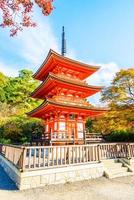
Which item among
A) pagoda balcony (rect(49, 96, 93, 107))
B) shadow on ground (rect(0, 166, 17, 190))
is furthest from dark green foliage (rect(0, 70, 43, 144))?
shadow on ground (rect(0, 166, 17, 190))

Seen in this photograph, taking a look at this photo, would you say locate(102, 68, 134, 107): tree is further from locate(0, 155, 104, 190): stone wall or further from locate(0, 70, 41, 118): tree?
locate(0, 70, 41, 118): tree

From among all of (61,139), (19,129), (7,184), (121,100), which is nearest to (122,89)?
(121,100)

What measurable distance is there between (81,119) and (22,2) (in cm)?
1672

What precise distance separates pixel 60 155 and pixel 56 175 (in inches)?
43.6

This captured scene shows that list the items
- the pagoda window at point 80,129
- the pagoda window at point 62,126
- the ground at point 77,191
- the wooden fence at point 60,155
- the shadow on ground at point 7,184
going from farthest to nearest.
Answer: the pagoda window at point 80,129 < the pagoda window at point 62,126 < the wooden fence at point 60,155 < the shadow on ground at point 7,184 < the ground at point 77,191

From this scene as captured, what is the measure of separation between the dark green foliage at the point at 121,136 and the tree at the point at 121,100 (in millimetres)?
3411

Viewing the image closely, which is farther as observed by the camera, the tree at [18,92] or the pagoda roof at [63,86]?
the tree at [18,92]

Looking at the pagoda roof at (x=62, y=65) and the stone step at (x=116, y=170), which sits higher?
the pagoda roof at (x=62, y=65)

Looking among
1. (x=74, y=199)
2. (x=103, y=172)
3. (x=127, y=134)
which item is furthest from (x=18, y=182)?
(x=127, y=134)

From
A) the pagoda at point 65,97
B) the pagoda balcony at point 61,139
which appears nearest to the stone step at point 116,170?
the pagoda balcony at point 61,139

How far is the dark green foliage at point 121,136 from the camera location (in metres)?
23.1

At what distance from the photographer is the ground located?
7.68 metres

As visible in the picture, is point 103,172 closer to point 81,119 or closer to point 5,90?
point 81,119

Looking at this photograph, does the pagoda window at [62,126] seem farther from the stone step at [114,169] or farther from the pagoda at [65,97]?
the stone step at [114,169]
